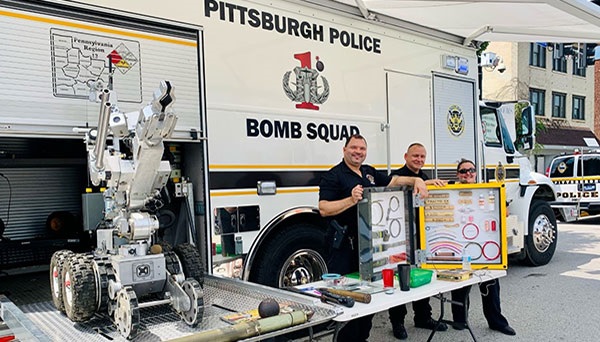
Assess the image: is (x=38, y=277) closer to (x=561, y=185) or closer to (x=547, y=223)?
(x=547, y=223)

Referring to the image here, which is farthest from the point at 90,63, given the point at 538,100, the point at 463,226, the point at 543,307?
the point at 538,100

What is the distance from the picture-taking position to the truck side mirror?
7.98 metres

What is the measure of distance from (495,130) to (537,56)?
20052 mm

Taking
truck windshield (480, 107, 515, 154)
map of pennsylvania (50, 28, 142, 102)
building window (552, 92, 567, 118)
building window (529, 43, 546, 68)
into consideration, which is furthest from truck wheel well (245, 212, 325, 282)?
building window (552, 92, 567, 118)

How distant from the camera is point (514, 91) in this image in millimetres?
24031

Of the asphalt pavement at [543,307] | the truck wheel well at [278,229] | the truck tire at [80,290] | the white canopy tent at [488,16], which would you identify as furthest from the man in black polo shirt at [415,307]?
the truck tire at [80,290]

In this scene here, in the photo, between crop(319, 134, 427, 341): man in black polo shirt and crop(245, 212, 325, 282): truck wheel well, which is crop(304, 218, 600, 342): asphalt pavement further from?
crop(319, 134, 427, 341): man in black polo shirt

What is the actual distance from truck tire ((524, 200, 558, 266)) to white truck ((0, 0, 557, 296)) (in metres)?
2.81

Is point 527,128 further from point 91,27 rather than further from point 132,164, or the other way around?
point 132,164

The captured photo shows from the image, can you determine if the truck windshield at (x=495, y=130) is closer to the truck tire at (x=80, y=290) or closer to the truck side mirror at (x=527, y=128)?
the truck side mirror at (x=527, y=128)

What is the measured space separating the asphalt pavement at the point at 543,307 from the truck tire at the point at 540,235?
0.51 feet

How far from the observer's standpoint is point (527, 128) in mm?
8086

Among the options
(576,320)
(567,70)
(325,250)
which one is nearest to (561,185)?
(576,320)

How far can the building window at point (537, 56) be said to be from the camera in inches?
990
